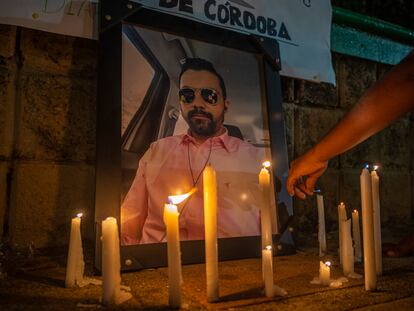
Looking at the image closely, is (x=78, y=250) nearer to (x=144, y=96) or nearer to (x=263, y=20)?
(x=144, y=96)

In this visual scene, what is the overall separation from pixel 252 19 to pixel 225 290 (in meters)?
1.79

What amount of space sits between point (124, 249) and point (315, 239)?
4.52 feet

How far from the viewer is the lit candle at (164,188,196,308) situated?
104cm

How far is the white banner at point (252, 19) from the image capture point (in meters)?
1.86

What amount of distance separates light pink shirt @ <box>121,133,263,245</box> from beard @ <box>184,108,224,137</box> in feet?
0.17

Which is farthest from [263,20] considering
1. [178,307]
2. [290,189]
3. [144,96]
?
[178,307]

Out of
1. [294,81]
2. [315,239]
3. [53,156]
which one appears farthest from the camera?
[294,81]

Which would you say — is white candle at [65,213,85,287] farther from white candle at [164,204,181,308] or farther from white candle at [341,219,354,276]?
white candle at [341,219,354,276]

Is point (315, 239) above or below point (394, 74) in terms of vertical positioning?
below

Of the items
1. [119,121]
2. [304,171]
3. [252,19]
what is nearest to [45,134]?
[119,121]

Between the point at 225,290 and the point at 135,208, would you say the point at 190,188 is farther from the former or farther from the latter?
the point at 225,290

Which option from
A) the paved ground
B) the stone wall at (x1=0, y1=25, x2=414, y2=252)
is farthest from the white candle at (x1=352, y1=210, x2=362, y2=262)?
the stone wall at (x1=0, y1=25, x2=414, y2=252)

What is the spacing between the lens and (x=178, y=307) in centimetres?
112

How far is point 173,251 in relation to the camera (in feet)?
3.48
